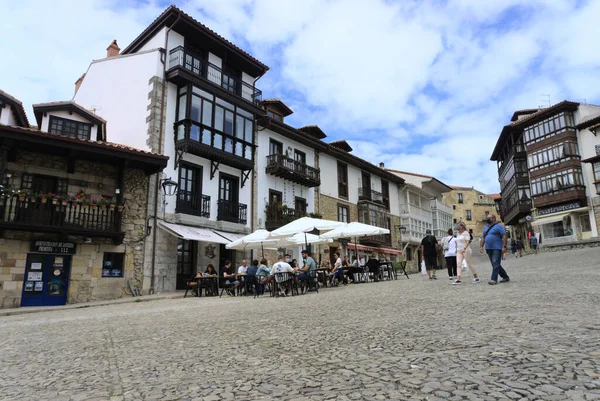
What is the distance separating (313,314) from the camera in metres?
7.60

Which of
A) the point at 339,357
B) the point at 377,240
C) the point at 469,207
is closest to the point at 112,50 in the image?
the point at 377,240

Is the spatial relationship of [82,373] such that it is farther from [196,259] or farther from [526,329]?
[196,259]

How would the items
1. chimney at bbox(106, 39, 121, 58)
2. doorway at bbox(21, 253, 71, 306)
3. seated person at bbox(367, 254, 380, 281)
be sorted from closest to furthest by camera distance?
doorway at bbox(21, 253, 71, 306) < seated person at bbox(367, 254, 380, 281) < chimney at bbox(106, 39, 121, 58)

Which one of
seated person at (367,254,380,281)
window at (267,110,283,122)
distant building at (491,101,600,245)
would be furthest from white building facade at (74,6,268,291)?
distant building at (491,101,600,245)

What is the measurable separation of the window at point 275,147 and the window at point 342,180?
6.63 m

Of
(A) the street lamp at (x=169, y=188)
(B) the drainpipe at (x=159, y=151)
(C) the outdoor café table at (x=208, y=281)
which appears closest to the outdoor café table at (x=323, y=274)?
(C) the outdoor café table at (x=208, y=281)

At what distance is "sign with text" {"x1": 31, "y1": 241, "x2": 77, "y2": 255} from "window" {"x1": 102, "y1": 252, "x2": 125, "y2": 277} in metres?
1.30

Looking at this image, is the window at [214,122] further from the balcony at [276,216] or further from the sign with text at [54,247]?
the sign with text at [54,247]

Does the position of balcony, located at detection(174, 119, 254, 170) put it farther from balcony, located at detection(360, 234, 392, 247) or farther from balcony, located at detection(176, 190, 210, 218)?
balcony, located at detection(360, 234, 392, 247)

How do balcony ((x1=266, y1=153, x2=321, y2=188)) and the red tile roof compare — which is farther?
balcony ((x1=266, y1=153, x2=321, y2=188))

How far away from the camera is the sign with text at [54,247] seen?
1502 centimetres

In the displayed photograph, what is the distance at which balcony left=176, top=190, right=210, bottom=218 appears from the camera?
19.5m

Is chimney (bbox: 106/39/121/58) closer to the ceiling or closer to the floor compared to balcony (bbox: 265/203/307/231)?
closer to the ceiling

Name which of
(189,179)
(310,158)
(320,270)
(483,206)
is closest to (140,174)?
(189,179)
